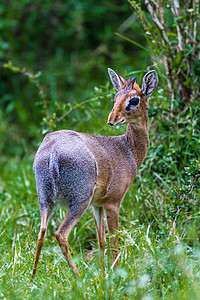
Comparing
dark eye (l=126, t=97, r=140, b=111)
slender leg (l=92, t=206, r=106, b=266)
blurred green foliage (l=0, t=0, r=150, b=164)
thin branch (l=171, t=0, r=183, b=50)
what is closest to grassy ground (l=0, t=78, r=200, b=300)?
slender leg (l=92, t=206, r=106, b=266)

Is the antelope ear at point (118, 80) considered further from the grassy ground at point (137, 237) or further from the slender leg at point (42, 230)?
the slender leg at point (42, 230)

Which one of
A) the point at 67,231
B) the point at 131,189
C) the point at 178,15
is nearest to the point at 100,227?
the point at 67,231

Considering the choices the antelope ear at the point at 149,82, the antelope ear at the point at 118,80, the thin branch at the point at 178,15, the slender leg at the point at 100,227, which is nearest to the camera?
the antelope ear at the point at 149,82

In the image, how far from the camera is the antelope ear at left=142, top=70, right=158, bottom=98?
3529 millimetres

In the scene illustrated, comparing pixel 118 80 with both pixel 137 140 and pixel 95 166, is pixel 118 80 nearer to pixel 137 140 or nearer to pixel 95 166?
pixel 137 140

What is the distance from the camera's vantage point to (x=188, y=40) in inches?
183

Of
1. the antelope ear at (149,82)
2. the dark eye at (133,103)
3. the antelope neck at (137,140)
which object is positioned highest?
the antelope ear at (149,82)

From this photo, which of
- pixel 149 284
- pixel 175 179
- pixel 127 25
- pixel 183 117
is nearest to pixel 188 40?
pixel 183 117

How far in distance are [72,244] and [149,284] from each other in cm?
145

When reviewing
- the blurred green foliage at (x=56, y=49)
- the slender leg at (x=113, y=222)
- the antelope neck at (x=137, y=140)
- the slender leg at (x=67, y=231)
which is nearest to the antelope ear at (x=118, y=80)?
the antelope neck at (x=137, y=140)

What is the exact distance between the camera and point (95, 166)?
3258mm

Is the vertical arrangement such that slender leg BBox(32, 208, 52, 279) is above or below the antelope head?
below

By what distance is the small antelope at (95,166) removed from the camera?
3.12 meters

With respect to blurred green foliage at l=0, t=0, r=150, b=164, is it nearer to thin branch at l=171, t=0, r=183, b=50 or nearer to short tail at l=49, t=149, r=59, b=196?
thin branch at l=171, t=0, r=183, b=50
